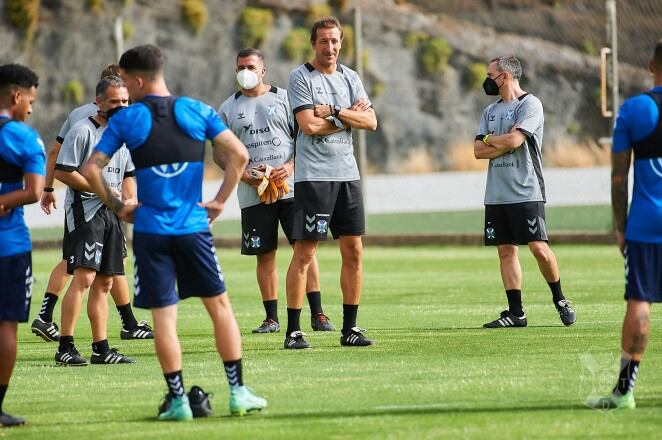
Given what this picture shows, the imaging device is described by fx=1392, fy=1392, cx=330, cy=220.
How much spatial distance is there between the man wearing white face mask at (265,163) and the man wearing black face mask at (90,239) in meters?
1.70

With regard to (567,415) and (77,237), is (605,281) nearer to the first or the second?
(77,237)

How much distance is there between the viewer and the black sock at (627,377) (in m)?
7.15

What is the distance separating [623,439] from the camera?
252 inches

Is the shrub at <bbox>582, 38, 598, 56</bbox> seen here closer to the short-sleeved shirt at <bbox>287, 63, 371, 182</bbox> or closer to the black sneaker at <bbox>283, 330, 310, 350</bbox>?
the short-sleeved shirt at <bbox>287, 63, 371, 182</bbox>

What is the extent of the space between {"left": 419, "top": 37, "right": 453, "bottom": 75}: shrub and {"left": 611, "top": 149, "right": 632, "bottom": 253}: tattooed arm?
23292 mm

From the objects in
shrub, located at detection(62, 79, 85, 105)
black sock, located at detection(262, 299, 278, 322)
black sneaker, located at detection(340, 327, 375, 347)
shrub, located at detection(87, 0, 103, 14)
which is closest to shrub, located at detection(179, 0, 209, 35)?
shrub, located at detection(87, 0, 103, 14)

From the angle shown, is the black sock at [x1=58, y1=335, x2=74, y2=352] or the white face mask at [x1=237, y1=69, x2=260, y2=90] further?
the white face mask at [x1=237, y1=69, x2=260, y2=90]

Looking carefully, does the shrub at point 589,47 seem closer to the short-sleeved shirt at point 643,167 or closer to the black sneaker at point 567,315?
the black sneaker at point 567,315

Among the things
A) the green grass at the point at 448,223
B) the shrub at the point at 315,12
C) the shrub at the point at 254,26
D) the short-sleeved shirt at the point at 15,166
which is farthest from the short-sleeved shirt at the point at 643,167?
the shrub at the point at 315,12

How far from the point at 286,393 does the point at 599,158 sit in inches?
631

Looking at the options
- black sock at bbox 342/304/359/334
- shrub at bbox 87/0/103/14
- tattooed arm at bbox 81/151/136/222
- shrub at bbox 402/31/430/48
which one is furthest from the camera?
shrub at bbox 87/0/103/14

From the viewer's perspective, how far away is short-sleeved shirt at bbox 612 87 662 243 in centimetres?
712

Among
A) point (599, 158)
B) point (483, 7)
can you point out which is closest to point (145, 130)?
point (599, 158)

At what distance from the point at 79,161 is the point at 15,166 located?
2494mm
